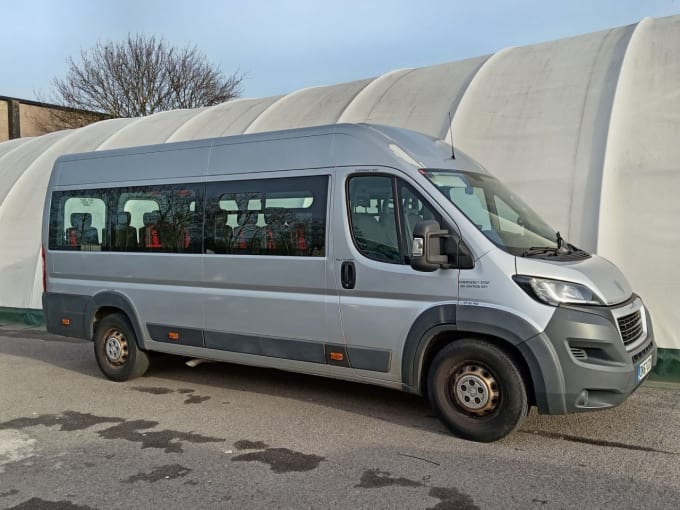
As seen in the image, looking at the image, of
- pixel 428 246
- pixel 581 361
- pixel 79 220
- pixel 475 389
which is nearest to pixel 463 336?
pixel 475 389

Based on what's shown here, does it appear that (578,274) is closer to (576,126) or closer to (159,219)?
(159,219)

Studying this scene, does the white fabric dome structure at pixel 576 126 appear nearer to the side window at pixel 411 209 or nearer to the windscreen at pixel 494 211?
the windscreen at pixel 494 211

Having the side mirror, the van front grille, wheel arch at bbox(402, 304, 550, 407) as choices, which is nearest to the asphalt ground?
wheel arch at bbox(402, 304, 550, 407)

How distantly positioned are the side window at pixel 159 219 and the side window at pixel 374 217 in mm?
1878

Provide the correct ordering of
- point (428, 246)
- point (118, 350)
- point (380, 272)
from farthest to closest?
point (118, 350) < point (380, 272) < point (428, 246)

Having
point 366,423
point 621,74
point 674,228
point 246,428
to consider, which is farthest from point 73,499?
point 621,74

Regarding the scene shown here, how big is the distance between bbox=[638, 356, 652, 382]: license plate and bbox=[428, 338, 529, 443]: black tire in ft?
3.07

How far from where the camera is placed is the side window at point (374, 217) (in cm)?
535

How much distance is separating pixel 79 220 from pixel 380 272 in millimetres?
4254

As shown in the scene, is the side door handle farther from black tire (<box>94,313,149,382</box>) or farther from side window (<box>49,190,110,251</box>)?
side window (<box>49,190,110,251</box>)

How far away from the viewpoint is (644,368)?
5.06m

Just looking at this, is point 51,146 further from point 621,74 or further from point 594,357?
point 594,357

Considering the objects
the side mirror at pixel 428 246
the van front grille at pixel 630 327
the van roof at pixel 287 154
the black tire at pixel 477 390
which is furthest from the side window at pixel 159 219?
the van front grille at pixel 630 327

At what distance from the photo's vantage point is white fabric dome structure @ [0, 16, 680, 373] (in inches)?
299
